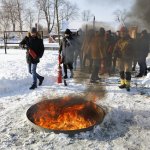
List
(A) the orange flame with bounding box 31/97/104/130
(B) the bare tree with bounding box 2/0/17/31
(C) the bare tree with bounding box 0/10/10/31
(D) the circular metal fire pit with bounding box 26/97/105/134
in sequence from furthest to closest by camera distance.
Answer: (C) the bare tree with bounding box 0/10/10/31, (B) the bare tree with bounding box 2/0/17/31, (A) the orange flame with bounding box 31/97/104/130, (D) the circular metal fire pit with bounding box 26/97/105/134

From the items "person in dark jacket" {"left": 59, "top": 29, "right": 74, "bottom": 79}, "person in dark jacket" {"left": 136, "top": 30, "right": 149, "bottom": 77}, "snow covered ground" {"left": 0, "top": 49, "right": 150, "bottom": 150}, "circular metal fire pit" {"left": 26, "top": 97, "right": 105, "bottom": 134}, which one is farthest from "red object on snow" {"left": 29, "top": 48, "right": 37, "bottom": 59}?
"person in dark jacket" {"left": 136, "top": 30, "right": 149, "bottom": 77}

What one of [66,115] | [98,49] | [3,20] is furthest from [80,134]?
[3,20]

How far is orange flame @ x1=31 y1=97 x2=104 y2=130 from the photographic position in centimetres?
616

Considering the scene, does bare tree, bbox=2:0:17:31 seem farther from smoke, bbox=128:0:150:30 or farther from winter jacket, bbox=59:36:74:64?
smoke, bbox=128:0:150:30

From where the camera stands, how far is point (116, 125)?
6.37 metres

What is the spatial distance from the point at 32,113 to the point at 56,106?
0.61m

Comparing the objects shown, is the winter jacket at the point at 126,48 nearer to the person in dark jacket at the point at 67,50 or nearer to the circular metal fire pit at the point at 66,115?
the person in dark jacket at the point at 67,50

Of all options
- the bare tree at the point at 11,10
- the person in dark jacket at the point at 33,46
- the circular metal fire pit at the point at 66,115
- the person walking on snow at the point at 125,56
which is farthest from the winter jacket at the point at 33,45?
the bare tree at the point at 11,10

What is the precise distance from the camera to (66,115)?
252 inches

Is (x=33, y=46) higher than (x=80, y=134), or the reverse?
(x=33, y=46)

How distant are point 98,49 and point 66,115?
4.08 metres

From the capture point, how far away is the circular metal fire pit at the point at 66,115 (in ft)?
19.7

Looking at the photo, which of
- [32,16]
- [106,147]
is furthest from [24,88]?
[32,16]

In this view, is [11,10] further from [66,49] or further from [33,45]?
[33,45]
